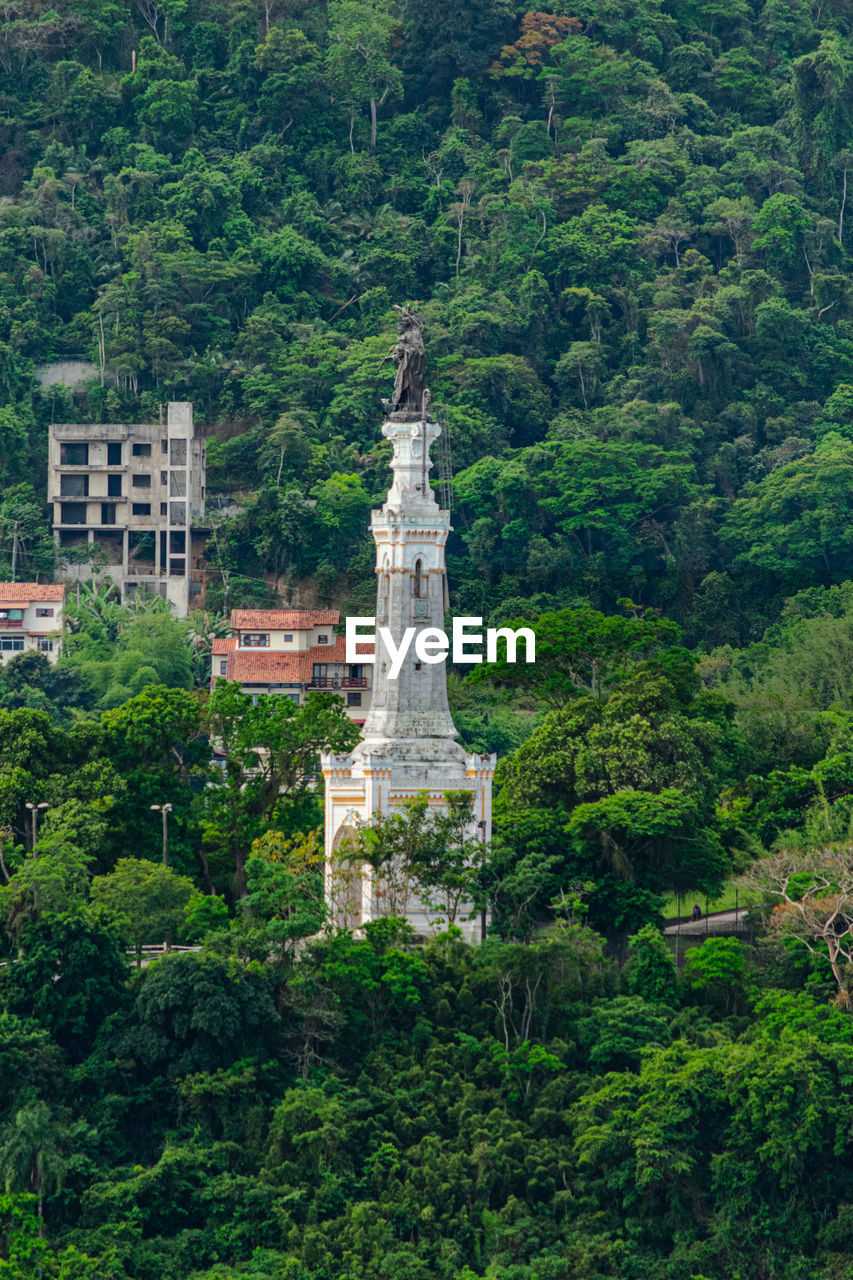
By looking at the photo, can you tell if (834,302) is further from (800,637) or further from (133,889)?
(133,889)

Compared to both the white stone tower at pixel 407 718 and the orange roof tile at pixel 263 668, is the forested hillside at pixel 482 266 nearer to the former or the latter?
the orange roof tile at pixel 263 668

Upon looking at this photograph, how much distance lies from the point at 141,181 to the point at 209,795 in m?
40.6

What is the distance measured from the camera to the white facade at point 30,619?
79.6 metres

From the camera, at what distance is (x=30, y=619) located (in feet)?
262

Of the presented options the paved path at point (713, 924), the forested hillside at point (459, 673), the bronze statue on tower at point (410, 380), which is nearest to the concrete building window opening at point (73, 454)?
the forested hillside at point (459, 673)

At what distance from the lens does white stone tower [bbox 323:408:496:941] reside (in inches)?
2085

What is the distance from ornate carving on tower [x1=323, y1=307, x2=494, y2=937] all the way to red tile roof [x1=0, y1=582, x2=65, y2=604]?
87.9 feet

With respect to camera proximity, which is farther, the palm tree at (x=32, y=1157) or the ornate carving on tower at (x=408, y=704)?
the ornate carving on tower at (x=408, y=704)

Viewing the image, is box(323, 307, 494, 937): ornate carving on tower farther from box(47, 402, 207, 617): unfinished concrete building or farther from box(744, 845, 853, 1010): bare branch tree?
box(47, 402, 207, 617): unfinished concrete building

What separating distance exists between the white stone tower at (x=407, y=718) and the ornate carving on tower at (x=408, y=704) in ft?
0.06

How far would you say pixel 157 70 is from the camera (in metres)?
97.1

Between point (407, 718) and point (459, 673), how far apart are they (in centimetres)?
2126

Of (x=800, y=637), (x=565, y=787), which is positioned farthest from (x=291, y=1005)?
(x=800, y=637)

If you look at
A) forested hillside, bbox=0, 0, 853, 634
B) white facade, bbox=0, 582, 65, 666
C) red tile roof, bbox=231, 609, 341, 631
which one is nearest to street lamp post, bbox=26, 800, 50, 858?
red tile roof, bbox=231, 609, 341, 631
